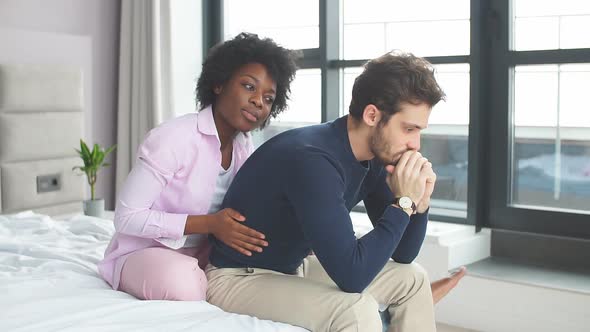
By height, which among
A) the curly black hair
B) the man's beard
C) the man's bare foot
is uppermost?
the curly black hair

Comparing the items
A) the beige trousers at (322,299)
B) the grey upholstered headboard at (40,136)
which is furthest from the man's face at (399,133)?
the grey upholstered headboard at (40,136)

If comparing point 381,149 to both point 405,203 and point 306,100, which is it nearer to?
point 405,203

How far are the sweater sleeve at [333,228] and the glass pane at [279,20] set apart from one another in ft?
8.25

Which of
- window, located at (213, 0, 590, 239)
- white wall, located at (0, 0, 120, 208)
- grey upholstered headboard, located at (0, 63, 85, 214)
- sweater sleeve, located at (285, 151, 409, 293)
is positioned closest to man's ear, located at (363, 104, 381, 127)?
sweater sleeve, located at (285, 151, 409, 293)

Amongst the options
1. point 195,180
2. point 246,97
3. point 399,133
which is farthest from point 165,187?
point 399,133

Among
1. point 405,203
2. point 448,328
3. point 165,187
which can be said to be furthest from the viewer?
point 448,328

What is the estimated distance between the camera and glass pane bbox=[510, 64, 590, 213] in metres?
3.23

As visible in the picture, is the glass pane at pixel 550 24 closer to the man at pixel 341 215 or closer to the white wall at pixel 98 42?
the man at pixel 341 215

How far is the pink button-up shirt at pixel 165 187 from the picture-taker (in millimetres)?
1719

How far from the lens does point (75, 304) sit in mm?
1558

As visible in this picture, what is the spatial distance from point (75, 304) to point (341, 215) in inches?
23.7

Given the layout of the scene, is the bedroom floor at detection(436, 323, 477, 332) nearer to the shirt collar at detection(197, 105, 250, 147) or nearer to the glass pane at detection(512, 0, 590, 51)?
the glass pane at detection(512, 0, 590, 51)

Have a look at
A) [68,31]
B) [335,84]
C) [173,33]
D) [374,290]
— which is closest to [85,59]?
[68,31]

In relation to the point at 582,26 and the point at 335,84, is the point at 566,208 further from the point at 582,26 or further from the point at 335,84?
the point at 335,84
